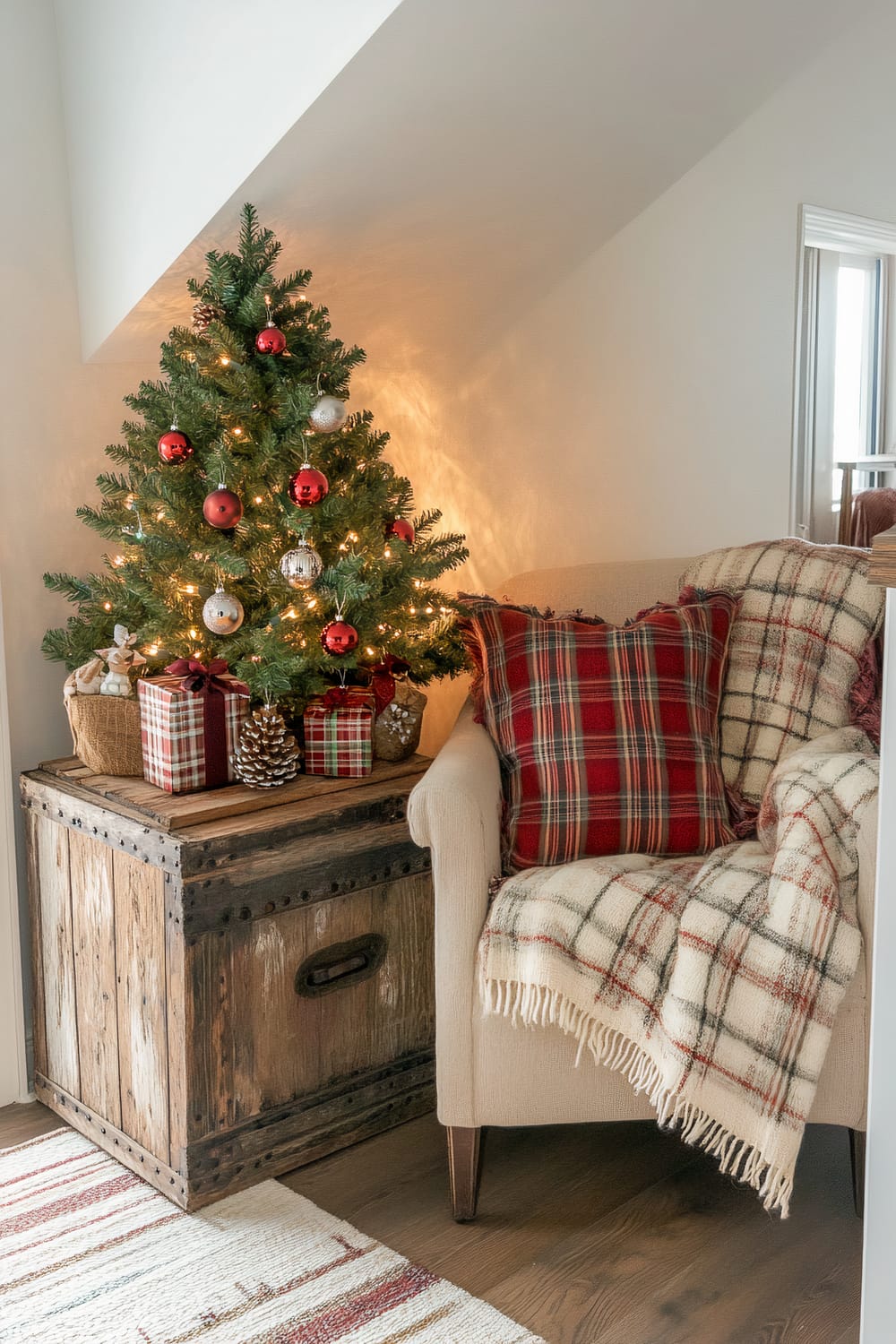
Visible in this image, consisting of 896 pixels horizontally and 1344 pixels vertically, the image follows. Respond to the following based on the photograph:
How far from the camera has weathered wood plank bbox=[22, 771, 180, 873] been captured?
6.04ft

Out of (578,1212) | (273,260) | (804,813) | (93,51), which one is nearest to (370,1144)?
(578,1212)

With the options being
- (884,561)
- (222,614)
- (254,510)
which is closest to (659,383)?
(254,510)

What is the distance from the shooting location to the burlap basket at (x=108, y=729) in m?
2.07

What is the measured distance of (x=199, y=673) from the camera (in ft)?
6.63

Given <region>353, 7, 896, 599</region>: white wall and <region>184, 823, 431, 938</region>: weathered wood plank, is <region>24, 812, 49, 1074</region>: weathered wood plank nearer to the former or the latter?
<region>184, 823, 431, 938</region>: weathered wood plank

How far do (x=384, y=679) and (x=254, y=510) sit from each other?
0.41m

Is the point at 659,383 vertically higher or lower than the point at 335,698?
higher

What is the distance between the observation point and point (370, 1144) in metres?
2.09

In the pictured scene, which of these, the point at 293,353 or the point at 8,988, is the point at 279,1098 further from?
the point at 293,353

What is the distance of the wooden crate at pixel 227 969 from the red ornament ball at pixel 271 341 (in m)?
0.75

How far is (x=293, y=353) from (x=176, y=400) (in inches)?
8.7

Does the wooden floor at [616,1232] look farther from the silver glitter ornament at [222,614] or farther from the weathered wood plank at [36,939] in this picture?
the silver glitter ornament at [222,614]

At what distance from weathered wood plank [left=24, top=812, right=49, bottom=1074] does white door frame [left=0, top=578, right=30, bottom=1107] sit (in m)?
0.03

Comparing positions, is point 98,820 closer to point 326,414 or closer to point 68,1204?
point 68,1204
